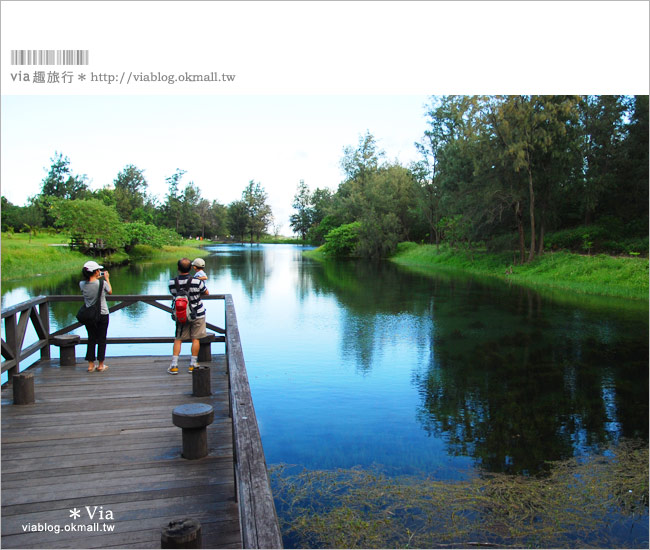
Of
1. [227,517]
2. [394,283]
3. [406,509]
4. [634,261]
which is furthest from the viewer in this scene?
[394,283]

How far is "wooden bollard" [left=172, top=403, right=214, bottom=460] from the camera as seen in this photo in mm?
4285

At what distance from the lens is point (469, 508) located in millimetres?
5480

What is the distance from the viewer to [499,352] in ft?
Result: 42.4

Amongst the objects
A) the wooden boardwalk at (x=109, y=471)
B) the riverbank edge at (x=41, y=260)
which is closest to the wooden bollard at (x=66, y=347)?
the wooden boardwalk at (x=109, y=471)

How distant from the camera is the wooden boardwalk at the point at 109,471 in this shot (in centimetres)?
348

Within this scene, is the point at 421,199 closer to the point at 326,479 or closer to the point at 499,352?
the point at 499,352

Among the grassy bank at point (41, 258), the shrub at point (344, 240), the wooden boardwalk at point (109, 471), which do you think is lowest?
the wooden boardwalk at point (109, 471)

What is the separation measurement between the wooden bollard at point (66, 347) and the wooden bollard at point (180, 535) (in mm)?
6064

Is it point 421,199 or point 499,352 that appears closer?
point 499,352

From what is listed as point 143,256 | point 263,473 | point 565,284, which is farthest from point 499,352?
point 143,256

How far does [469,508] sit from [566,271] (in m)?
25.1

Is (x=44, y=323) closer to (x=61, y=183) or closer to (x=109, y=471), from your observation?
(x=109, y=471)

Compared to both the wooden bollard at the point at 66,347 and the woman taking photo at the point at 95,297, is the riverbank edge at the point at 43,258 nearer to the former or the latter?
the wooden bollard at the point at 66,347

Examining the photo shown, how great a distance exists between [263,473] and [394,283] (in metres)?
26.5
